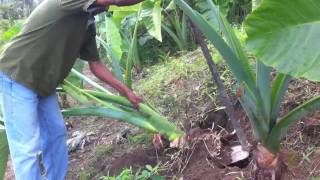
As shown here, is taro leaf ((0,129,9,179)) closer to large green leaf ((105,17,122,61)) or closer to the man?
the man

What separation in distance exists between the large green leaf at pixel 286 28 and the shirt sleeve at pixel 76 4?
0.86 meters

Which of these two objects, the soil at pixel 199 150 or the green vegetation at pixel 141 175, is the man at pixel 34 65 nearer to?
the green vegetation at pixel 141 175

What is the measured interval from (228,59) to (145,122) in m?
0.76

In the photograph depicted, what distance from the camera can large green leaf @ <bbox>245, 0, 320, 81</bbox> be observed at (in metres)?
1.55

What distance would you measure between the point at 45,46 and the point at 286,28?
129cm

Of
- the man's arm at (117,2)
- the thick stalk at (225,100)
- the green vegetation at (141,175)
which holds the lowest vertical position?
the green vegetation at (141,175)

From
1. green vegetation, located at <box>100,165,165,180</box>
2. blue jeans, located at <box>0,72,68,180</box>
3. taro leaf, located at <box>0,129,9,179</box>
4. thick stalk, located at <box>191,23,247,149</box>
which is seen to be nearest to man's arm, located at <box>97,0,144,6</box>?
thick stalk, located at <box>191,23,247,149</box>

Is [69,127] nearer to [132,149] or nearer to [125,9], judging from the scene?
[132,149]

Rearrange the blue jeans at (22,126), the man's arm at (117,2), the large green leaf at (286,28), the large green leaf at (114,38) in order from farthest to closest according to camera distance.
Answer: the large green leaf at (114,38), the blue jeans at (22,126), the man's arm at (117,2), the large green leaf at (286,28)

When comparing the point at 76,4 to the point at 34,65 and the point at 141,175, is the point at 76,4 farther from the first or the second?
the point at 141,175

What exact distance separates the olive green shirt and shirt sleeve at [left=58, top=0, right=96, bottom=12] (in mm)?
16

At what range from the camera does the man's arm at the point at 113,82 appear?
2740mm

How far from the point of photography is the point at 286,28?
5.10 ft

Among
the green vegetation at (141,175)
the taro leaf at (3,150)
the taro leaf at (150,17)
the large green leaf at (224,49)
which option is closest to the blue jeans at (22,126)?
the taro leaf at (3,150)
